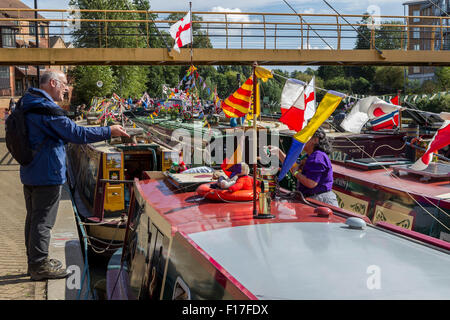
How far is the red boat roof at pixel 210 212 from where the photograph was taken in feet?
11.7

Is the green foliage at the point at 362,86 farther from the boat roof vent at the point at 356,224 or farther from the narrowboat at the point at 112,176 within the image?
the boat roof vent at the point at 356,224

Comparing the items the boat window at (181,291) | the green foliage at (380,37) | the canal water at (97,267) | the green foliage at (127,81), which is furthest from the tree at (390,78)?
the boat window at (181,291)

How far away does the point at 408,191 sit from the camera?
600cm

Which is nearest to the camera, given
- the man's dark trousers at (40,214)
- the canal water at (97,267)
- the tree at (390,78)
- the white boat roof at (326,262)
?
the white boat roof at (326,262)

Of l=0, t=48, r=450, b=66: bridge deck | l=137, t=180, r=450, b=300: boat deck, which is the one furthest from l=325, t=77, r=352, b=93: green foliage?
l=137, t=180, r=450, b=300: boat deck

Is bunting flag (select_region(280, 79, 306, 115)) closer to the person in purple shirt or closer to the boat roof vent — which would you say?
the person in purple shirt

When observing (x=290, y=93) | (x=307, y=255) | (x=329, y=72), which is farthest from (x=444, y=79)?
(x=307, y=255)

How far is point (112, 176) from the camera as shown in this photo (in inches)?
409

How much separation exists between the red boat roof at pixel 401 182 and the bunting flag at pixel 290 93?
2101 mm

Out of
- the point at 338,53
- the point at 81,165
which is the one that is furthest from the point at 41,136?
the point at 338,53

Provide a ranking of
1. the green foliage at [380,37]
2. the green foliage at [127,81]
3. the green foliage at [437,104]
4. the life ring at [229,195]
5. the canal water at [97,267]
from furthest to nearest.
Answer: the green foliage at [127,81], the green foliage at [437,104], the green foliage at [380,37], the canal water at [97,267], the life ring at [229,195]

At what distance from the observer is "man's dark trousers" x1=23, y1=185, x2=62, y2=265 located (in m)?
4.61

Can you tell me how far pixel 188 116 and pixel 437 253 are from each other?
70.0 feet
